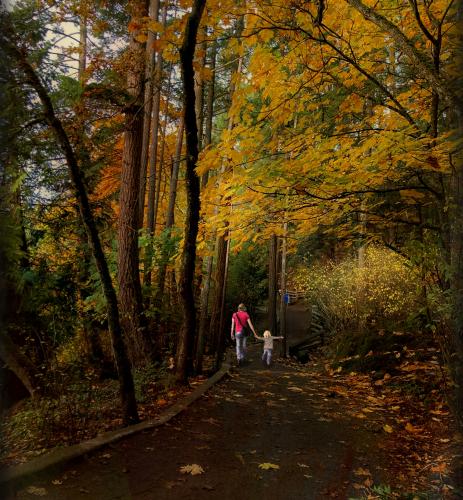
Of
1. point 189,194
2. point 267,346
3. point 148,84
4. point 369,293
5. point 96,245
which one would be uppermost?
point 148,84

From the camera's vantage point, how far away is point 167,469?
4.11 metres

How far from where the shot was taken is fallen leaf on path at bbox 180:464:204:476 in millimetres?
4065

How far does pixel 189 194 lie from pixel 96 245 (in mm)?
2031

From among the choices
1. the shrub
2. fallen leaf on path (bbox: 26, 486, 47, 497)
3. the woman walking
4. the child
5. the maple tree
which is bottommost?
the child

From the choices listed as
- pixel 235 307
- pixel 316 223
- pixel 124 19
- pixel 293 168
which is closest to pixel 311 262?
pixel 235 307

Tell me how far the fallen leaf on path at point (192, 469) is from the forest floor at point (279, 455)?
1cm

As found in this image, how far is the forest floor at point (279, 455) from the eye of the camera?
3707mm

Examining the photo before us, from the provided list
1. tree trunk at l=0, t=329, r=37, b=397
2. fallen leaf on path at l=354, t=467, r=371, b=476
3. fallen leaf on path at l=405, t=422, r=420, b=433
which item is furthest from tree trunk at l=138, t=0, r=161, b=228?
fallen leaf on path at l=405, t=422, r=420, b=433

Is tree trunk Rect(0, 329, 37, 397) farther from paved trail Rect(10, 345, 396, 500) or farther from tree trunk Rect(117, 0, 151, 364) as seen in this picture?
paved trail Rect(10, 345, 396, 500)

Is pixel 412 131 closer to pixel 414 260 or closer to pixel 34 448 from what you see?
pixel 414 260

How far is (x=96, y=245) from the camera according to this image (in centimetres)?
507

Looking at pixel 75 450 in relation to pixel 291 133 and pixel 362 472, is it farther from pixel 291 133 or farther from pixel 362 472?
pixel 291 133

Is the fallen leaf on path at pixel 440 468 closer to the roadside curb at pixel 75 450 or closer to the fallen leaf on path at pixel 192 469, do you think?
the fallen leaf on path at pixel 192 469

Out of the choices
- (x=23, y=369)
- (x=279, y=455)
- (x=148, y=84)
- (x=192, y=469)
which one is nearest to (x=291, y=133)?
(x=279, y=455)
